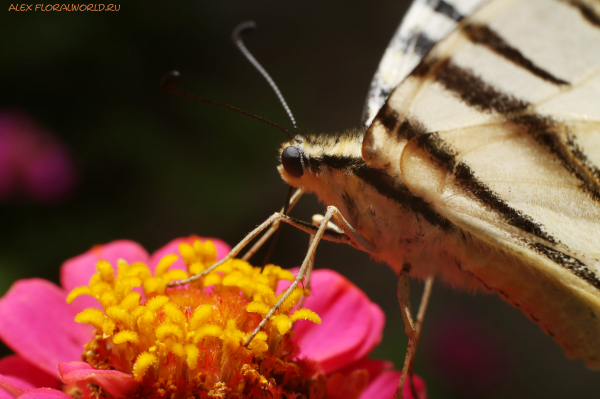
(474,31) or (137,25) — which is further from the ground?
(137,25)

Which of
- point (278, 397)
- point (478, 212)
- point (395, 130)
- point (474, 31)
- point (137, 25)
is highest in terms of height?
point (137, 25)

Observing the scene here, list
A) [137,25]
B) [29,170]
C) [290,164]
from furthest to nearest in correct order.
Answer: [137,25], [29,170], [290,164]

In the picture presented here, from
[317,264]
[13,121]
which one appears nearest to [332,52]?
[317,264]

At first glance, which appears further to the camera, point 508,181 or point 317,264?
point 317,264

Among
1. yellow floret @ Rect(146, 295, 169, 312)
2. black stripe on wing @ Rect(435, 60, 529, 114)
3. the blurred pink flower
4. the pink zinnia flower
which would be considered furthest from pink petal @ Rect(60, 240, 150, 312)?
the blurred pink flower

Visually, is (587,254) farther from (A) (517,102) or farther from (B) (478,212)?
(A) (517,102)

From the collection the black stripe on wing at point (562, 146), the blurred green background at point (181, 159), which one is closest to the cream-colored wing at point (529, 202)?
the black stripe on wing at point (562, 146)

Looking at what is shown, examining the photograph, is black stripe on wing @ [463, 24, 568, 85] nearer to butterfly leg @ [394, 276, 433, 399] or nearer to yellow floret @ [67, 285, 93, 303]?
butterfly leg @ [394, 276, 433, 399]
